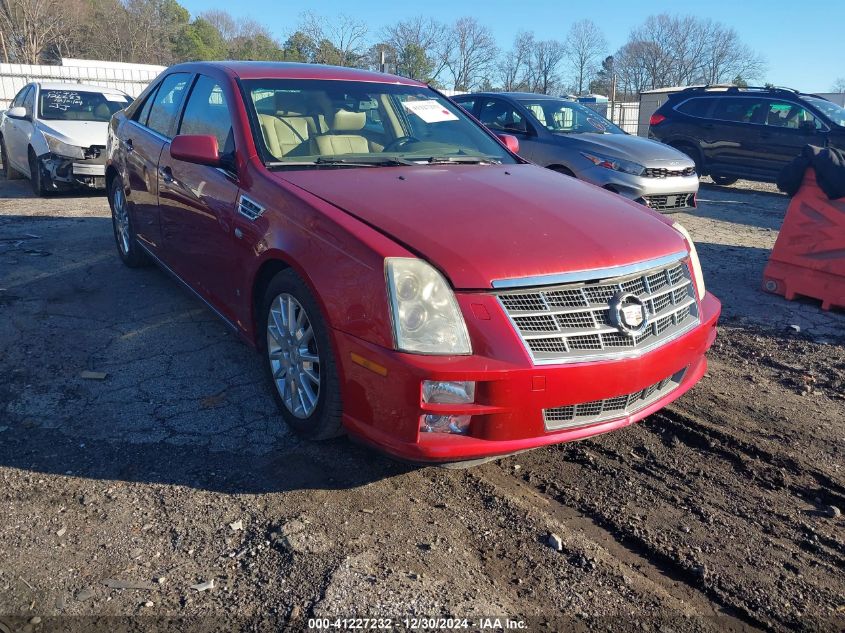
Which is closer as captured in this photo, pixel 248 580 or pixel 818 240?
pixel 248 580

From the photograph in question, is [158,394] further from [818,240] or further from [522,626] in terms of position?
[818,240]

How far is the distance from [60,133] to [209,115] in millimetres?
6688

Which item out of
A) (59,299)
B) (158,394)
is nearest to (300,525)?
(158,394)

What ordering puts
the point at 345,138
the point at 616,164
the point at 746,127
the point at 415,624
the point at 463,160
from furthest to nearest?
the point at 746,127, the point at 616,164, the point at 463,160, the point at 345,138, the point at 415,624

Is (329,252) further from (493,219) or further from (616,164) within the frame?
(616,164)

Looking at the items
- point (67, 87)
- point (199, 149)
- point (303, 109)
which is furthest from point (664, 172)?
point (67, 87)

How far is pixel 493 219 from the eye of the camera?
3125 millimetres

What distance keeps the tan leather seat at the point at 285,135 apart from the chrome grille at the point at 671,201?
5795 mm

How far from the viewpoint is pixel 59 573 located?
8.05ft

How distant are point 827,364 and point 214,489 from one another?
3.90 meters

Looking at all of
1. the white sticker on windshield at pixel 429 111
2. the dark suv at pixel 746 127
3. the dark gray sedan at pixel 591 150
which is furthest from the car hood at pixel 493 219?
the dark suv at pixel 746 127

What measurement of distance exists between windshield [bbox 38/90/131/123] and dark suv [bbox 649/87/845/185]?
402 inches

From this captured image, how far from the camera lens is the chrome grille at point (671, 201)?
873 cm

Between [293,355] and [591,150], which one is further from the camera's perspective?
[591,150]
